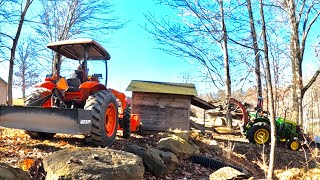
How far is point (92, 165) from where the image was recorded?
3.52 m

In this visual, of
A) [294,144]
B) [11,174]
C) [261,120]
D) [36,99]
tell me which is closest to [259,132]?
[261,120]

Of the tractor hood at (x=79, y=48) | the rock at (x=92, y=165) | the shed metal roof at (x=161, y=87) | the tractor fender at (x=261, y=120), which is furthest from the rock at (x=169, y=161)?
the tractor fender at (x=261, y=120)

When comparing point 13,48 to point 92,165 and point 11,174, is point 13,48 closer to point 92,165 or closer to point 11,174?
point 92,165

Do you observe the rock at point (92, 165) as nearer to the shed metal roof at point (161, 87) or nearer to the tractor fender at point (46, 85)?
the tractor fender at point (46, 85)

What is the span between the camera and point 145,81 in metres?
13.6

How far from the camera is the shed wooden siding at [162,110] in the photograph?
1210 centimetres

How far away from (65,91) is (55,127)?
1.35 meters

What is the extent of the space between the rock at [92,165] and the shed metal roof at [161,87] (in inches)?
311

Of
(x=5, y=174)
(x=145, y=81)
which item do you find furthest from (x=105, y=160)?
(x=145, y=81)

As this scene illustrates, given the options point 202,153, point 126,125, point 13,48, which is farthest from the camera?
point 13,48

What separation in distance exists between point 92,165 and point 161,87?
929cm

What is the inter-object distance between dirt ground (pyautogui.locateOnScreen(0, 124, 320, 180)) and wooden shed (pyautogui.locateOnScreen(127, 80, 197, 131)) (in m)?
1.31

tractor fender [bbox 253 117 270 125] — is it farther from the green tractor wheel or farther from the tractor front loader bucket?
the tractor front loader bucket

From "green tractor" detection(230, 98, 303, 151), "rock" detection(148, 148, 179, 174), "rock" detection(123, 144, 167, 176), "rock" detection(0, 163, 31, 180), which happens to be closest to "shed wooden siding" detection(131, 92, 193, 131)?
"green tractor" detection(230, 98, 303, 151)
